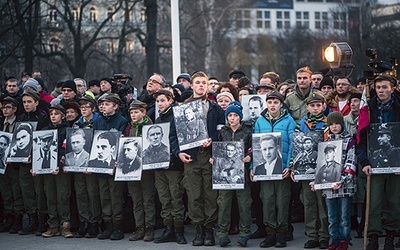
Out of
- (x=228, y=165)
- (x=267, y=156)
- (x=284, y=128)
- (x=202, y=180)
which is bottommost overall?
(x=202, y=180)

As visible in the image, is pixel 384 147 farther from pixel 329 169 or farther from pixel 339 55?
pixel 339 55

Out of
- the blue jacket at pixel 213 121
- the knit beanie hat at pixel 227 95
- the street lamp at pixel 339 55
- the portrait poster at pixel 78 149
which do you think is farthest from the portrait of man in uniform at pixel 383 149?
the portrait poster at pixel 78 149

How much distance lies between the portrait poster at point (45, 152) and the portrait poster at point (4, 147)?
0.68 metres

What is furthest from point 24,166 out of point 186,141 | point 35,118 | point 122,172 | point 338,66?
point 338,66

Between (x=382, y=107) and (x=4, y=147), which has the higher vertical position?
(x=382, y=107)

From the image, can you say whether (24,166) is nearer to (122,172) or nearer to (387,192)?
(122,172)

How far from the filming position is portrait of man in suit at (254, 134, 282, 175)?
38.4 ft

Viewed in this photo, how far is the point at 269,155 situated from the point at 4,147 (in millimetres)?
4834

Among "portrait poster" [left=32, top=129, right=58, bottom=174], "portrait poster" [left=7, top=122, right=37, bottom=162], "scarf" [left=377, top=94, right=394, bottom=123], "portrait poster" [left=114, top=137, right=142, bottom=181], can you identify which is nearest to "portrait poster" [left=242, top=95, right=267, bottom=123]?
"portrait poster" [left=114, top=137, right=142, bottom=181]

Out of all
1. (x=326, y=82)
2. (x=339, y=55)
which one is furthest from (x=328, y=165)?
(x=339, y=55)

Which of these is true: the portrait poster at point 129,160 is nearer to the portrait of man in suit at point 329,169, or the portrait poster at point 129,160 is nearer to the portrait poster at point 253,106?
the portrait poster at point 253,106

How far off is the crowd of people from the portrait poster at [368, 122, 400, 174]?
30 millimetres

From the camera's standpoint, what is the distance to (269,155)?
38.5 feet

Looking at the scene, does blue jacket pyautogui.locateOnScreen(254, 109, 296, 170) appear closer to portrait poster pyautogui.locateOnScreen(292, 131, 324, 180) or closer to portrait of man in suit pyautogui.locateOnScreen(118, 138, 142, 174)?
portrait poster pyautogui.locateOnScreen(292, 131, 324, 180)
